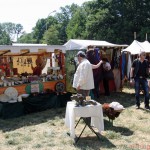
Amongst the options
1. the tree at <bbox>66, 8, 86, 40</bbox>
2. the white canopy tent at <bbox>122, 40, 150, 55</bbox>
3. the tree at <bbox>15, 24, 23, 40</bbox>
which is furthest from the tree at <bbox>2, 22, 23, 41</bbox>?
the white canopy tent at <bbox>122, 40, 150, 55</bbox>

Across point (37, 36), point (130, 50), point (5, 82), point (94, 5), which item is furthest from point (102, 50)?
point (37, 36)

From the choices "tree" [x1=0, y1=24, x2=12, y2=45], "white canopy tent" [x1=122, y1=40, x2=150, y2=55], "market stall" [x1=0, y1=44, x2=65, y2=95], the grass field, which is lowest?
the grass field

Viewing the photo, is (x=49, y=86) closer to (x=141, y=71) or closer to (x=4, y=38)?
(x=141, y=71)

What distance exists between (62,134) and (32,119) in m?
1.65

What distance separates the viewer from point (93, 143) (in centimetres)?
539

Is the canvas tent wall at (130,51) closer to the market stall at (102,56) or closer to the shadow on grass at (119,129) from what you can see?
the market stall at (102,56)

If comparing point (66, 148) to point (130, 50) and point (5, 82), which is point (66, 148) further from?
point (130, 50)

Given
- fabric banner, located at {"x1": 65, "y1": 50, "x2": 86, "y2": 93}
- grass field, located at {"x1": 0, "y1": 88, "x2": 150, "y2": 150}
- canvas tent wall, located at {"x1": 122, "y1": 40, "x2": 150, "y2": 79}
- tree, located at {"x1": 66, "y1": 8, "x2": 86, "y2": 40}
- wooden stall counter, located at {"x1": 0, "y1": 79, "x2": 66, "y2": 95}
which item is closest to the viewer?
grass field, located at {"x1": 0, "y1": 88, "x2": 150, "y2": 150}

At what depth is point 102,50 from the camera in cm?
1085

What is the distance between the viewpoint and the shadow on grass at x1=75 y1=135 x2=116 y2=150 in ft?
17.0

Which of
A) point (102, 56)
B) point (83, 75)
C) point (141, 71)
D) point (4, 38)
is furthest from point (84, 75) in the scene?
point (4, 38)

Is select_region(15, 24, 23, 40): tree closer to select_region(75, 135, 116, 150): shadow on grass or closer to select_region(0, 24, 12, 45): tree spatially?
Result: select_region(0, 24, 12, 45): tree

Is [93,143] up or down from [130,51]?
down

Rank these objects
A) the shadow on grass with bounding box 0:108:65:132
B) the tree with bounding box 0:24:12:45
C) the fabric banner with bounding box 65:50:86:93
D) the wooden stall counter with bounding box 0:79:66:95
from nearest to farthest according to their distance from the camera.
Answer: the shadow on grass with bounding box 0:108:65:132 < the wooden stall counter with bounding box 0:79:66:95 < the fabric banner with bounding box 65:50:86:93 < the tree with bounding box 0:24:12:45
